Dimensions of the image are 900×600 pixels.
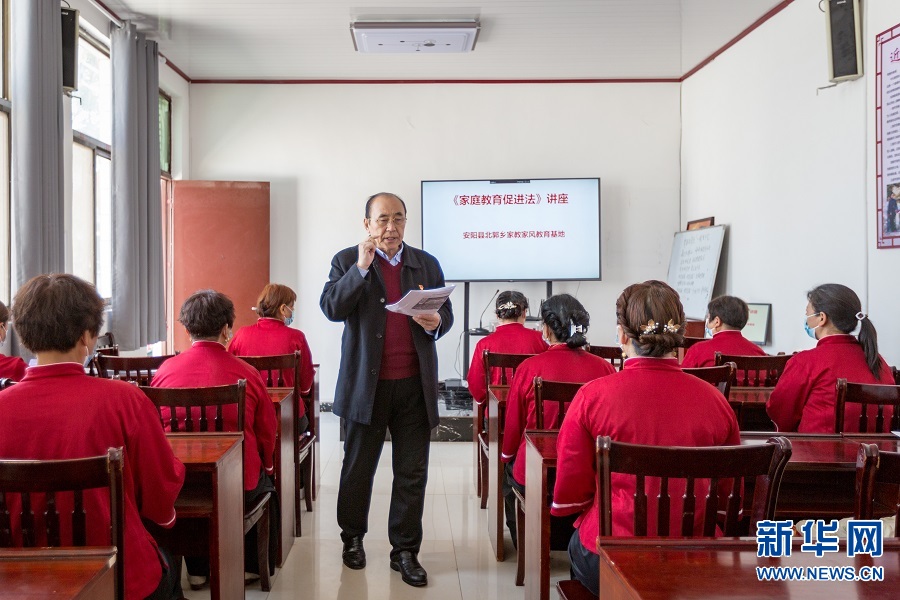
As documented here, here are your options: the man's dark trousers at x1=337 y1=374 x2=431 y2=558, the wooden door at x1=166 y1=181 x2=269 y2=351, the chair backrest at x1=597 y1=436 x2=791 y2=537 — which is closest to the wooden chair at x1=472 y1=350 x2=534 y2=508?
the man's dark trousers at x1=337 y1=374 x2=431 y2=558

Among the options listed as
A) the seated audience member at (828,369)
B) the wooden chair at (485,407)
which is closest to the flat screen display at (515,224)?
the wooden chair at (485,407)

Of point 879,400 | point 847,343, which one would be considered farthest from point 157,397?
point 847,343

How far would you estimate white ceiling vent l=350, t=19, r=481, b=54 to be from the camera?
5641 mm

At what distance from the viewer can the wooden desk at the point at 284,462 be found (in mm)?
3092

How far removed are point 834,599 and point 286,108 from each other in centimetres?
698

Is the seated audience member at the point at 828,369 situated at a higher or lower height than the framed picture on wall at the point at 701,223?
lower

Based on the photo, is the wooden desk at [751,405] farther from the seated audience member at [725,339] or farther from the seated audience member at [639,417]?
the seated audience member at [639,417]

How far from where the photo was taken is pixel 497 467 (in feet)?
10.7

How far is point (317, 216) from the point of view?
24.1 feet

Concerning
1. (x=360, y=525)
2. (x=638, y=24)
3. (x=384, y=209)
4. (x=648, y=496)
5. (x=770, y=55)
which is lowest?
(x=360, y=525)

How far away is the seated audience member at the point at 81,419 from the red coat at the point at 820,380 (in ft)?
7.65

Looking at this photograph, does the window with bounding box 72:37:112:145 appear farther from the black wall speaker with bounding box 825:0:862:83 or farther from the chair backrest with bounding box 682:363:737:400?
the black wall speaker with bounding box 825:0:862:83

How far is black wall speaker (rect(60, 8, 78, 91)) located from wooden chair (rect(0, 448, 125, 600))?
3594 mm

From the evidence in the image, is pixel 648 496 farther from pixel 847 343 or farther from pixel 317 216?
pixel 317 216
